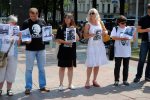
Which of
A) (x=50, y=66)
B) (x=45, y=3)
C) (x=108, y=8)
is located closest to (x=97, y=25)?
(x=50, y=66)

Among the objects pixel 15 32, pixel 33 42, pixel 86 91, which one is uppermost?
pixel 15 32

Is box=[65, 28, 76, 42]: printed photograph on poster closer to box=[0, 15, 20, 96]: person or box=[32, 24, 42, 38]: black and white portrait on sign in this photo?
box=[32, 24, 42, 38]: black and white portrait on sign

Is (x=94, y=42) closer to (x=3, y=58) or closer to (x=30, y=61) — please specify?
(x=30, y=61)

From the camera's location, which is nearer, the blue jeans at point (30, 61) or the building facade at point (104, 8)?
the blue jeans at point (30, 61)

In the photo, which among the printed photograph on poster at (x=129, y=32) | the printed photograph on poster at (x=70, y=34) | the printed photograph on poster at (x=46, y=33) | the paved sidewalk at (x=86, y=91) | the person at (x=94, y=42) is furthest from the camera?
the printed photograph on poster at (x=129, y=32)

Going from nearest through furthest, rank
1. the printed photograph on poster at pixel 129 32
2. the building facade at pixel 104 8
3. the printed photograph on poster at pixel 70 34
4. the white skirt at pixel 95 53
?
the printed photograph on poster at pixel 70 34 → the white skirt at pixel 95 53 → the printed photograph on poster at pixel 129 32 → the building facade at pixel 104 8

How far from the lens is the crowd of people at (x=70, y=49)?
31.1ft

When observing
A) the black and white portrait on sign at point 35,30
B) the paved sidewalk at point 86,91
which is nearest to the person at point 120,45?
the paved sidewalk at point 86,91

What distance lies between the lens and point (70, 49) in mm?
10086

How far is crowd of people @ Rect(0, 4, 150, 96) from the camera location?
31.1ft

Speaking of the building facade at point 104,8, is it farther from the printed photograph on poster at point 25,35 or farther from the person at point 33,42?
the printed photograph on poster at point 25,35

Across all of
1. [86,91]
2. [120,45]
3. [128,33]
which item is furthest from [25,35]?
[128,33]

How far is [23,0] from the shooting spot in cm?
2891

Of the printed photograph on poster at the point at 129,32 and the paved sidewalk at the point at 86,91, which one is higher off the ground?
the printed photograph on poster at the point at 129,32
